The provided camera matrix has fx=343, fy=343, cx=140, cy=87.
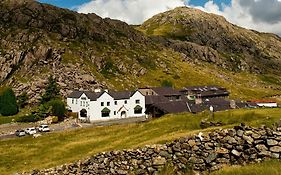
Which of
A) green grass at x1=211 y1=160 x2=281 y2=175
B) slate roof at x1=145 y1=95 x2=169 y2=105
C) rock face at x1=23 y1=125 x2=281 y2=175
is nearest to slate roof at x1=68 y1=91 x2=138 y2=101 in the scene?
slate roof at x1=145 y1=95 x2=169 y2=105

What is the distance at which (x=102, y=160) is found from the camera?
31.4m

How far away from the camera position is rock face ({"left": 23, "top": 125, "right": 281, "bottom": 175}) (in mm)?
24344

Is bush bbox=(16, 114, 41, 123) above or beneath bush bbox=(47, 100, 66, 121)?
beneath

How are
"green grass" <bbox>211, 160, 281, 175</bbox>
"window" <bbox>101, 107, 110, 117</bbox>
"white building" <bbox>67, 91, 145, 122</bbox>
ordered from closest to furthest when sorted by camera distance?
"green grass" <bbox>211, 160, 281, 175</bbox>
"white building" <bbox>67, 91, 145, 122</bbox>
"window" <bbox>101, 107, 110, 117</bbox>

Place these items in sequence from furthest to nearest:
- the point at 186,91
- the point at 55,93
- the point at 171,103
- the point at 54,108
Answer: the point at 186,91 → the point at 55,93 → the point at 54,108 → the point at 171,103

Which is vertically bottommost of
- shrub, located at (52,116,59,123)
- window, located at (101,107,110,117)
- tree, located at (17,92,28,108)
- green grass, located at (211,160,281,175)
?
green grass, located at (211,160,281,175)

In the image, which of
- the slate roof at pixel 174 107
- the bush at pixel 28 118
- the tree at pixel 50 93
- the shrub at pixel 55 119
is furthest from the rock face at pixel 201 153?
the tree at pixel 50 93

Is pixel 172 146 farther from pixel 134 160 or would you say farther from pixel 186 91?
pixel 186 91

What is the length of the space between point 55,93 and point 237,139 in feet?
512

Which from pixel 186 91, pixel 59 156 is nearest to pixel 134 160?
pixel 59 156

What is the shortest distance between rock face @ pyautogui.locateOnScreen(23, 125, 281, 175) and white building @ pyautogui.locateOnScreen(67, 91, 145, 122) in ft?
362

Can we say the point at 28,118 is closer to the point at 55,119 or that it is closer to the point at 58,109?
the point at 55,119

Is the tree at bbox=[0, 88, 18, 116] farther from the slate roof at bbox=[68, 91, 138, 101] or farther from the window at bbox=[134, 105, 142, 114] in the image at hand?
the window at bbox=[134, 105, 142, 114]

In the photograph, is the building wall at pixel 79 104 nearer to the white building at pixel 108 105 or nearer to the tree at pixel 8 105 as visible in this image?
the white building at pixel 108 105
